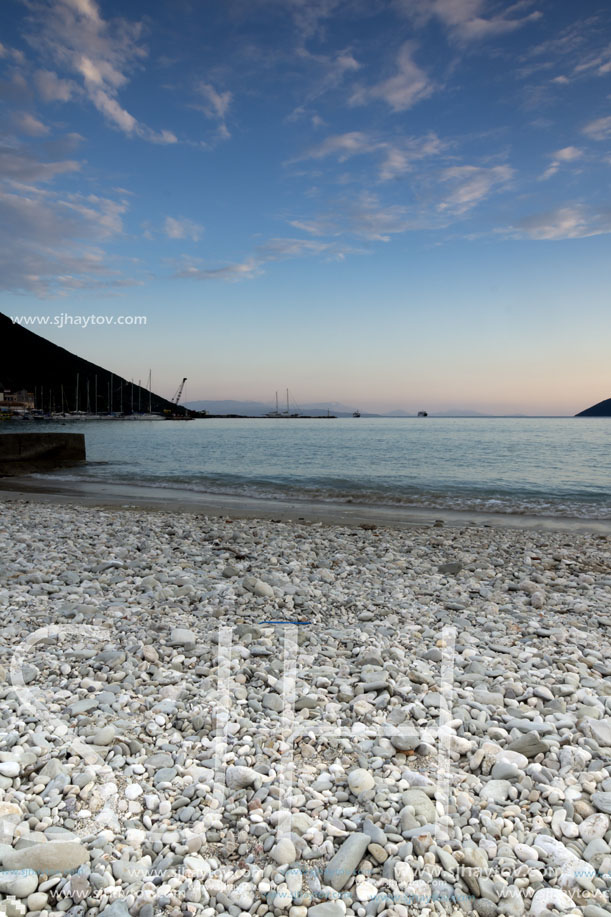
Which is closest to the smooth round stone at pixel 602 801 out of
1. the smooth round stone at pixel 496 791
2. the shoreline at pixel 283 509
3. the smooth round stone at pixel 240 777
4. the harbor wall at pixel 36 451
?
the smooth round stone at pixel 496 791

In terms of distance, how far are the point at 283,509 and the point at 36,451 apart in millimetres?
12832

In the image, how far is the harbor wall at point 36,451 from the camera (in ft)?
68.1

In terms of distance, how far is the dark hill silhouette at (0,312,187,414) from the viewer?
Answer: 5192 inches

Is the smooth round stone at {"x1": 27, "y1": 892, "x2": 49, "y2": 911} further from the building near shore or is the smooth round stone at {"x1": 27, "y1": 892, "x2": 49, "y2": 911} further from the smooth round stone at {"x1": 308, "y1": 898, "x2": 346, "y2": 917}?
the building near shore

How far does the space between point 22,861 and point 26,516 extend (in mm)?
9580

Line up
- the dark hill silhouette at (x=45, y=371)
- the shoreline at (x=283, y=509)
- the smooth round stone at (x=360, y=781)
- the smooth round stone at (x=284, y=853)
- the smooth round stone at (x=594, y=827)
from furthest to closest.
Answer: the dark hill silhouette at (x=45, y=371), the shoreline at (x=283, y=509), the smooth round stone at (x=360, y=781), the smooth round stone at (x=594, y=827), the smooth round stone at (x=284, y=853)

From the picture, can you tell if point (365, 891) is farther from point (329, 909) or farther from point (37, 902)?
point (37, 902)

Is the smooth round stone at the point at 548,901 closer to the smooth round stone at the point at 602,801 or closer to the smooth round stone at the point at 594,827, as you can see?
the smooth round stone at the point at 594,827

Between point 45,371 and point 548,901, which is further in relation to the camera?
point 45,371

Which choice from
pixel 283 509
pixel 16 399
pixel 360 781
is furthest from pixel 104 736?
pixel 16 399

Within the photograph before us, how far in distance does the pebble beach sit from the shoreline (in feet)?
20.4

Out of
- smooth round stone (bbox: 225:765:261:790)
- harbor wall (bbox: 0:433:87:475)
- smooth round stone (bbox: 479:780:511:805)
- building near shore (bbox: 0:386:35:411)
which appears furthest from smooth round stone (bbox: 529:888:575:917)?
building near shore (bbox: 0:386:35:411)

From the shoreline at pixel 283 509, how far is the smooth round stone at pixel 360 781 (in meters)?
8.76

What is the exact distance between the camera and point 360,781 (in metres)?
2.77
